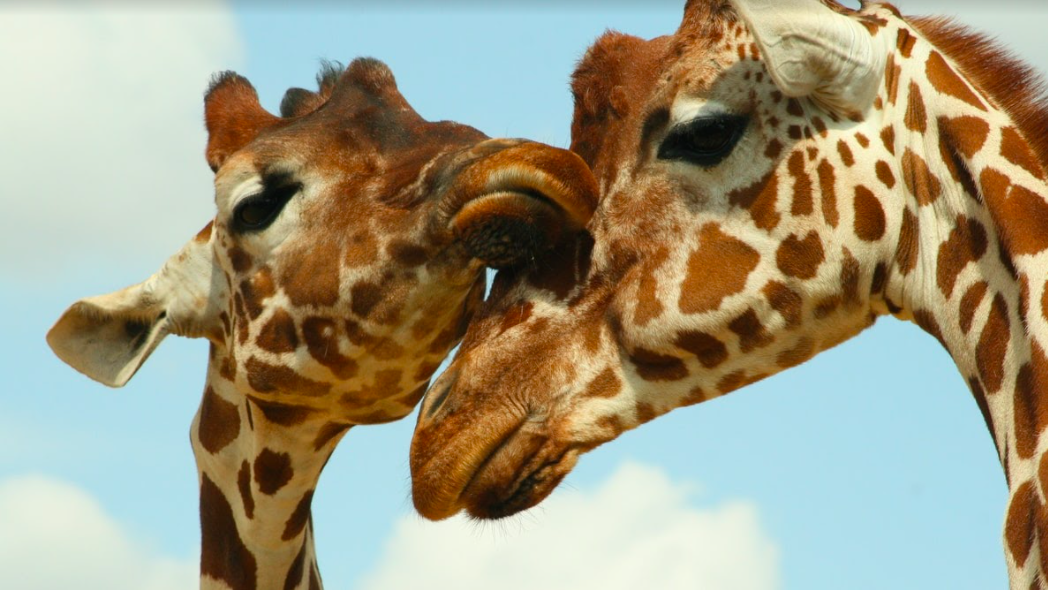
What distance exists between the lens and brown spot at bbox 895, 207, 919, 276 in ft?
14.1

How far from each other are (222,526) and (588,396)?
2.66 meters

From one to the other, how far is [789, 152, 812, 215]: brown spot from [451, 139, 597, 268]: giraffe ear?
0.73m

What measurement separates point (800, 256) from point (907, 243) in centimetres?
34

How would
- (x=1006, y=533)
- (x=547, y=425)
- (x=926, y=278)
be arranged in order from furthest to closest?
(x=547, y=425), (x=926, y=278), (x=1006, y=533)

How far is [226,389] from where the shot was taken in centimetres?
654

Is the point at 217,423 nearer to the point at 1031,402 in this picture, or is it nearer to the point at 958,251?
the point at 958,251

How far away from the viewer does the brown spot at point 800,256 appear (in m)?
4.37

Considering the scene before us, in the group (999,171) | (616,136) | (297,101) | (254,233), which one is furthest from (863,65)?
(297,101)

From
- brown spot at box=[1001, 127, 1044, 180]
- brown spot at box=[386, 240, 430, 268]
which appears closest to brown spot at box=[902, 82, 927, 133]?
brown spot at box=[1001, 127, 1044, 180]

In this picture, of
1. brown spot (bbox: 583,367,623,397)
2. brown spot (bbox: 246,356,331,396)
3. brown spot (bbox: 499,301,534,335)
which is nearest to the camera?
brown spot (bbox: 583,367,623,397)

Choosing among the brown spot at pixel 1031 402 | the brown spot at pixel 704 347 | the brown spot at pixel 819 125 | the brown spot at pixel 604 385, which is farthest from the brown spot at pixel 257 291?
the brown spot at pixel 1031 402

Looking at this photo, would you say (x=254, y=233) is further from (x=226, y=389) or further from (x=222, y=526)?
(x=222, y=526)

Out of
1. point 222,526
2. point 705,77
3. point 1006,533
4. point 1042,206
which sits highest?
point 705,77

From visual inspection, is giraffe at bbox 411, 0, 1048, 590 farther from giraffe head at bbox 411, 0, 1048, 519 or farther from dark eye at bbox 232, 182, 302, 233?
dark eye at bbox 232, 182, 302, 233
